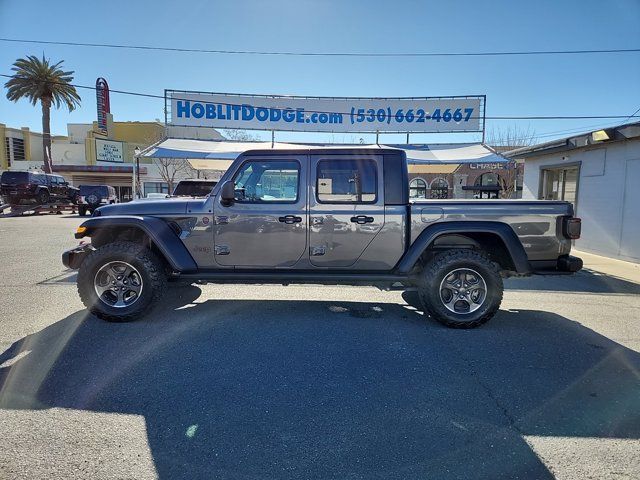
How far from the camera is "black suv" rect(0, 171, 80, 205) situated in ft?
68.4

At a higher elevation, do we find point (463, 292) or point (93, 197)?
point (93, 197)

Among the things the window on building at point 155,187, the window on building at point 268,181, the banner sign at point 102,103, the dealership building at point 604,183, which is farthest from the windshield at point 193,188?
the window on building at point 155,187

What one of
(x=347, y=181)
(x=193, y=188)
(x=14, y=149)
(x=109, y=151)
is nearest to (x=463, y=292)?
(x=347, y=181)

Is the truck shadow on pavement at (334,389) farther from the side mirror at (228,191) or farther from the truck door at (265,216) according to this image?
the side mirror at (228,191)

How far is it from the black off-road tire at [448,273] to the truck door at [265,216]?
1.53 meters

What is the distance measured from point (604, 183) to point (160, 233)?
1098 cm

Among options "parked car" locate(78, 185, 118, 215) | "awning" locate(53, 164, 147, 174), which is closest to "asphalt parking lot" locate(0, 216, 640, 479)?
"parked car" locate(78, 185, 118, 215)

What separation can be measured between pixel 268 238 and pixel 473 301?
2577 mm

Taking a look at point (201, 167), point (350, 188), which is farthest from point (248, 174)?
point (201, 167)

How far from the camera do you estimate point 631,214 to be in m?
9.20

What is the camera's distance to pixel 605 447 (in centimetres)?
245

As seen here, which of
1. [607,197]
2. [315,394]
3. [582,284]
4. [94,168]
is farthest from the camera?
[94,168]

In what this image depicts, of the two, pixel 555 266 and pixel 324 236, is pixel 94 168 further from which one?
pixel 555 266

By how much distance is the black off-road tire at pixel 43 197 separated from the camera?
22.1m
